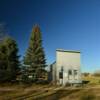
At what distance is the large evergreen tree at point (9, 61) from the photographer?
37562 millimetres

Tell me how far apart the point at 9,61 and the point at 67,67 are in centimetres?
A: 938

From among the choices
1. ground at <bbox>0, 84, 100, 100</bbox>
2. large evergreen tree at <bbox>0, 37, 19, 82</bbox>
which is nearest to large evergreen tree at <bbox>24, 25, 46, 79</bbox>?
large evergreen tree at <bbox>0, 37, 19, 82</bbox>

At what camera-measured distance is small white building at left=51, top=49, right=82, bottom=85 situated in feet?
126

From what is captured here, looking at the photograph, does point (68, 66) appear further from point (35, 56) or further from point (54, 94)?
point (54, 94)

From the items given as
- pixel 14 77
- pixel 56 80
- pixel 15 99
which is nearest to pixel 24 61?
pixel 14 77

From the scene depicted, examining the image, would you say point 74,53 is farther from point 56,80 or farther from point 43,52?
point 43,52

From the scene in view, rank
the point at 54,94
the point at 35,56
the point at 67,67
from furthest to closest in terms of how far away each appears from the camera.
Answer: the point at 35,56 → the point at 67,67 → the point at 54,94

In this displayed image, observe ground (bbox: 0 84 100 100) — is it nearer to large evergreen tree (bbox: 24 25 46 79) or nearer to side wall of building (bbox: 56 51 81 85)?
side wall of building (bbox: 56 51 81 85)

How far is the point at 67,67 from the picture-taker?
38.9 metres

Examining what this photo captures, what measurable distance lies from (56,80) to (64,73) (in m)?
1.72

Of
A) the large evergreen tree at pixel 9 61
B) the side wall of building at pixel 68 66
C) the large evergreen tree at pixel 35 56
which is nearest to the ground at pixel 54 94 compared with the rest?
the large evergreen tree at pixel 9 61

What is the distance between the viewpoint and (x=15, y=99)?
2023cm

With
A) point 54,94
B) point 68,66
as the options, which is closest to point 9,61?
point 68,66

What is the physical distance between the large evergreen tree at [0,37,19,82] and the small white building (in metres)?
6.71
